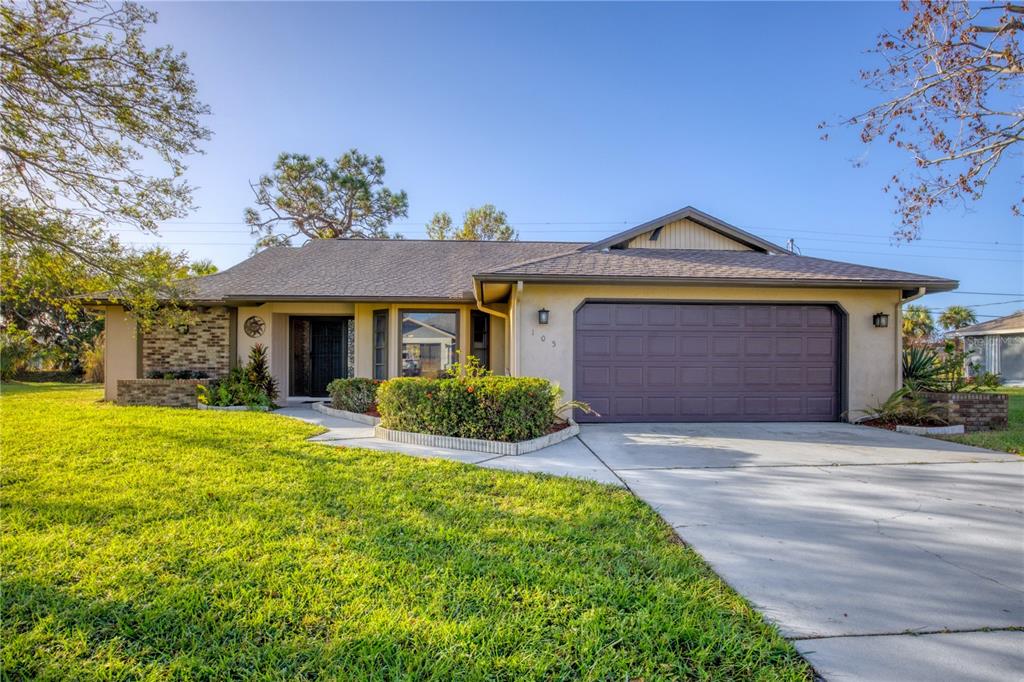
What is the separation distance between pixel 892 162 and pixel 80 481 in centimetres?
1160

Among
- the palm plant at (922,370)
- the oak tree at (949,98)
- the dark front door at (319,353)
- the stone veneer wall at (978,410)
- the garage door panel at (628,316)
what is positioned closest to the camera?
the oak tree at (949,98)

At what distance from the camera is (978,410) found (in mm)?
8070

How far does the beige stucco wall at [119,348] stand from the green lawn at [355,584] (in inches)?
318

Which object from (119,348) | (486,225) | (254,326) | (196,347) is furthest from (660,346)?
(486,225)

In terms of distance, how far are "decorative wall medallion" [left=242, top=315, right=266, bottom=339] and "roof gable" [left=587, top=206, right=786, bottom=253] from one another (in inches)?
338

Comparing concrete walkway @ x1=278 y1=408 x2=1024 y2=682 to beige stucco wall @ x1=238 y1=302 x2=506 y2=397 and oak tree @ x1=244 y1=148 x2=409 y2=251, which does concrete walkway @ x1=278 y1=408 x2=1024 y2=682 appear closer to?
beige stucco wall @ x1=238 y1=302 x2=506 y2=397

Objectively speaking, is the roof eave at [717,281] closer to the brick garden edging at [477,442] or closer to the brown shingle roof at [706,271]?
the brown shingle roof at [706,271]

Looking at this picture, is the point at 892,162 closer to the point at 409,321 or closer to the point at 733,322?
the point at 733,322

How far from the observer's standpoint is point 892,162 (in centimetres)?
728

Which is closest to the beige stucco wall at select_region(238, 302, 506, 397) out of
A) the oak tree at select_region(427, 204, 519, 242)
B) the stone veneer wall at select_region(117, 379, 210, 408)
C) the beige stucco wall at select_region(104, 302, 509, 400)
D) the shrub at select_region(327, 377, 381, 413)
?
the beige stucco wall at select_region(104, 302, 509, 400)

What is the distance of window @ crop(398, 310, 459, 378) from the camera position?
36.6 ft

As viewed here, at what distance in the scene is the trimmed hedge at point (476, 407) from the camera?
6.45 metres

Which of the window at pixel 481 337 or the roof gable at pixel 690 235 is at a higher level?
the roof gable at pixel 690 235

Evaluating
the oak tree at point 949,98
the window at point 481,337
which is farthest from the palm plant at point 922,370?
the window at point 481,337
